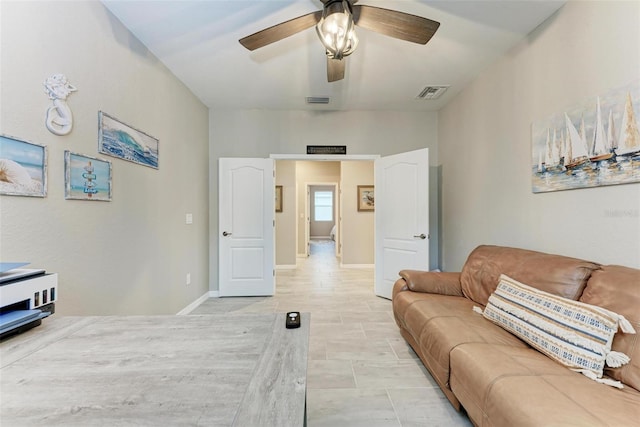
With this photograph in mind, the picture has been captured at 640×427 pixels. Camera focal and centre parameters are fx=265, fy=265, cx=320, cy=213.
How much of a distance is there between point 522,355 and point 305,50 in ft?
8.90

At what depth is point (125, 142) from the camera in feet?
6.83

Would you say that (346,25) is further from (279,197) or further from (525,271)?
(279,197)

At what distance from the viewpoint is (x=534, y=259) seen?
1.82 metres

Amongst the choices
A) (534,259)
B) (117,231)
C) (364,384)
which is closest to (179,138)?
(117,231)

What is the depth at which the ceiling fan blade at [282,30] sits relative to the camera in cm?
168

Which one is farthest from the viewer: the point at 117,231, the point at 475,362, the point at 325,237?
the point at 325,237

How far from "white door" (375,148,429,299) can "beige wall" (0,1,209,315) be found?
8.29ft

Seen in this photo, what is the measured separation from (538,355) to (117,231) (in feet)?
9.16

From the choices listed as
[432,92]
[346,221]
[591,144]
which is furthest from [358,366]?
[346,221]

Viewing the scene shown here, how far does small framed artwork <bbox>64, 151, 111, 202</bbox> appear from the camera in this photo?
161 centimetres

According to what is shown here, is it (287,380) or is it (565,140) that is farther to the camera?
(565,140)

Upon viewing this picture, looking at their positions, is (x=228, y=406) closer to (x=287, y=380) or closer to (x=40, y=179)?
(x=287, y=380)

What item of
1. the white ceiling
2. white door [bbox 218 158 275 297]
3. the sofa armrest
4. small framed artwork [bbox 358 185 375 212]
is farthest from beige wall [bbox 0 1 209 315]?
small framed artwork [bbox 358 185 375 212]

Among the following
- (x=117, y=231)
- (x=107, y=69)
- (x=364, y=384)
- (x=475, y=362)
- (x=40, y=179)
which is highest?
(x=107, y=69)
